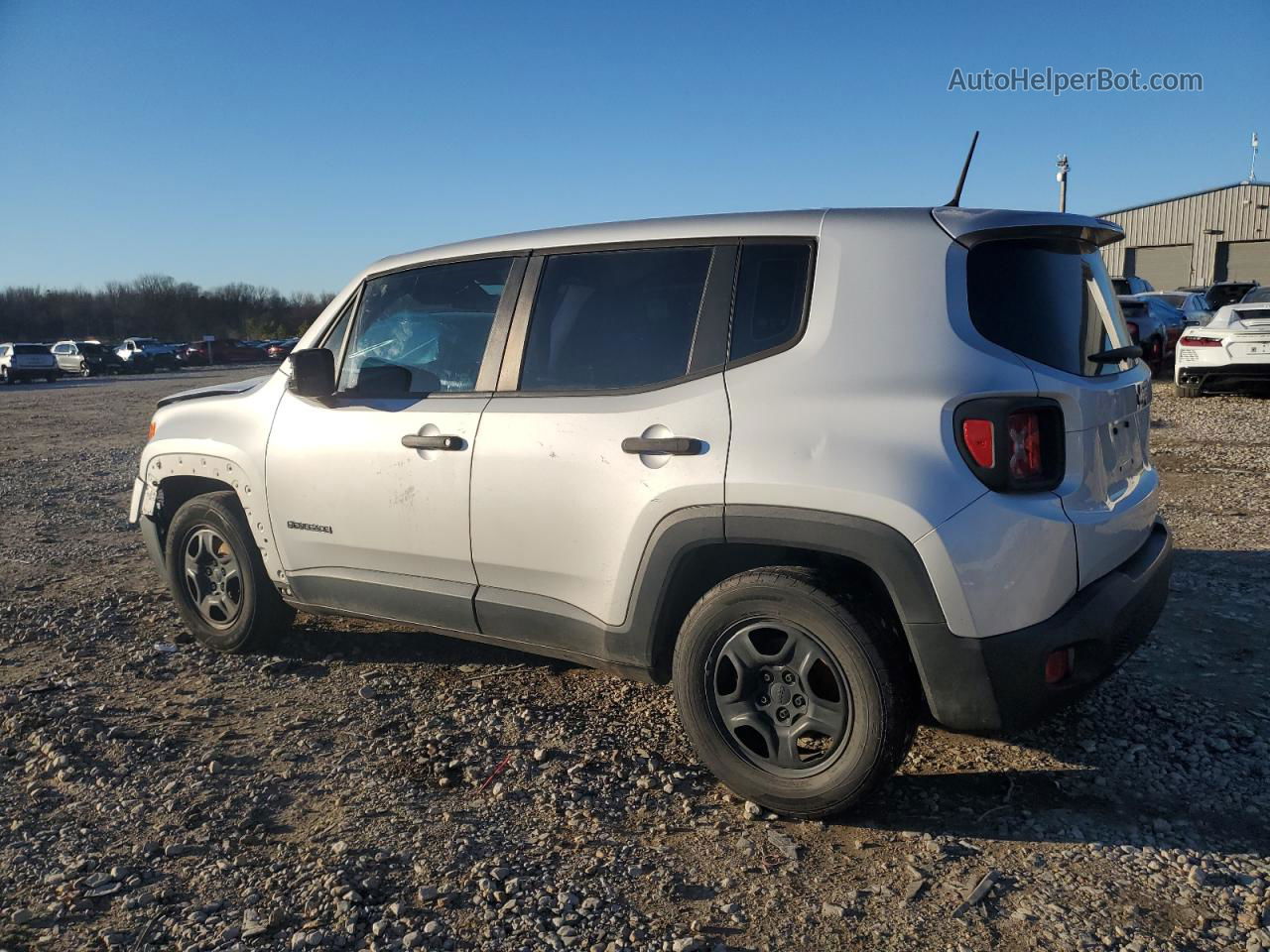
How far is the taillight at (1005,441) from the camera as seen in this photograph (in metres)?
2.72

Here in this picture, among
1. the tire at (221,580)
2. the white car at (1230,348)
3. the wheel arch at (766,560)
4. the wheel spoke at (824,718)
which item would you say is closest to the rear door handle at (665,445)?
the wheel arch at (766,560)

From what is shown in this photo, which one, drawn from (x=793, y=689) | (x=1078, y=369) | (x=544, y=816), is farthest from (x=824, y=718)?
(x=1078, y=369)

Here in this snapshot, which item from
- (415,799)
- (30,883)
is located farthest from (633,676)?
(30,883)

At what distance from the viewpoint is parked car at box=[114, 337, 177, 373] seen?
4594 centimetres

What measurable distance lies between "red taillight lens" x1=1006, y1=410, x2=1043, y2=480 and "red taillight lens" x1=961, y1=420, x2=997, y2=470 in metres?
0.06

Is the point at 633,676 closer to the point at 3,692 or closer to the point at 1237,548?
the point at 3,692

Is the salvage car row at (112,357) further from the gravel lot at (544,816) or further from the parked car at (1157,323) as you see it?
the gravel lot at (544,816)

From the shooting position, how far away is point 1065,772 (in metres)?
3.37

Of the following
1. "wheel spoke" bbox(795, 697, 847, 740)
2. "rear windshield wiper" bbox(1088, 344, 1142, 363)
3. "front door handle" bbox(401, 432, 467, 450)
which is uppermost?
"rear windshield wiper" bbox(1088, 344, 1142, 363)

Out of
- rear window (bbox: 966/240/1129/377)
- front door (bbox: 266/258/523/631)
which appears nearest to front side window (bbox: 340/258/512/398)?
front door (bbox: 266/258/523/631)

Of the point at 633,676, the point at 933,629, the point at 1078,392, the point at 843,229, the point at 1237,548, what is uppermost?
the point at 843,229

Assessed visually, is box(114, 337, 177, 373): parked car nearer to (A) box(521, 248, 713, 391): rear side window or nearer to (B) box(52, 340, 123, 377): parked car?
(B) box(52, 340, 123, 377): parked car

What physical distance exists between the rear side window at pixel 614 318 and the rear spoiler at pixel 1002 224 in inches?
31.3

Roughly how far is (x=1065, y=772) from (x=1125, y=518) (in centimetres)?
92
